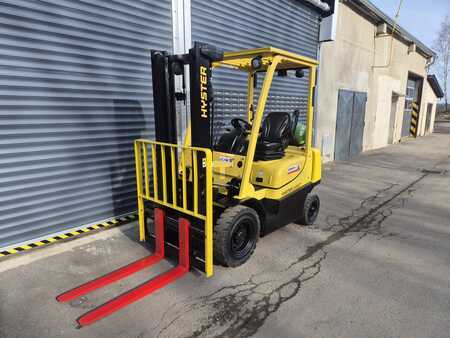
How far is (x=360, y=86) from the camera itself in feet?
38.0

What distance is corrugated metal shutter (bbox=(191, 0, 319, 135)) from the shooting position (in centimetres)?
559

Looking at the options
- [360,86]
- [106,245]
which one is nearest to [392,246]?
[106,245]

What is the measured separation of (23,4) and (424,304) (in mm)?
5199

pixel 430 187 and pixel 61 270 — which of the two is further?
pixel 430 187

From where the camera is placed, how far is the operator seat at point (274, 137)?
3.91 meters

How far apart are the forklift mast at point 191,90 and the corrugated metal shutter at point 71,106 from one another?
129cm

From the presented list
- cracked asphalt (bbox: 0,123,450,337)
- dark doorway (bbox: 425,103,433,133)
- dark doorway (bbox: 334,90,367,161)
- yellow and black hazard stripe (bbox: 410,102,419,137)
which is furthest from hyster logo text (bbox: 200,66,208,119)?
dark doorway (bbox: 425,103,433,133)

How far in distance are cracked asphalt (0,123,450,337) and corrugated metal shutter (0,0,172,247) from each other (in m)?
0.52

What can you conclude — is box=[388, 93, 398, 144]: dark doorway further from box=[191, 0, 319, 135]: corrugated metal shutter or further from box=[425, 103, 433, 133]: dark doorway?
box=[191, 0, 319, 135]: corrugated metal shutter

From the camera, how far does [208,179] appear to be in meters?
2.96

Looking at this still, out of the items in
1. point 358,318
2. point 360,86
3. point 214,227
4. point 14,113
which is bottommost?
point 358,318

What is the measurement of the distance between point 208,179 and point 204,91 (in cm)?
92

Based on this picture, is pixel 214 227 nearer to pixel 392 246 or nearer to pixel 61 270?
pixel 61 270

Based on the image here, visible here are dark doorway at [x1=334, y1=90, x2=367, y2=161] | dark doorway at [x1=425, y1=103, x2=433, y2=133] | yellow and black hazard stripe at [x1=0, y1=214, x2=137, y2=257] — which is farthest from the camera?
dark doorway at [x1=425, y1=103, x2=433, y2=133]
